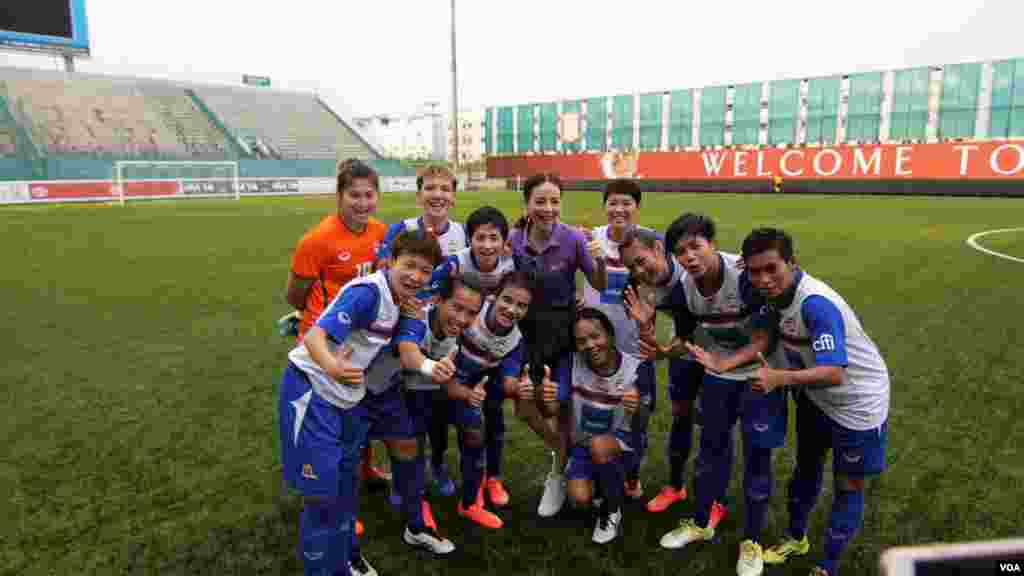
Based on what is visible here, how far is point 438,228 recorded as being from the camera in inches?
161

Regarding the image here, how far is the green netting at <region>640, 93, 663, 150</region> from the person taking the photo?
5238 centimetres

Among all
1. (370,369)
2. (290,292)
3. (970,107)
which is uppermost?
(970,107)

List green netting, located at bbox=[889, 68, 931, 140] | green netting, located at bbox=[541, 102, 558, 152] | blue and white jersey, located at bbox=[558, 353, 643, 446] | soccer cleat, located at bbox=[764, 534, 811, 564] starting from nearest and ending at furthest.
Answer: soccer cleat, located at bbox=[764, 534, 811, 564] < blue and white jersey, located at bbox=[558, 353, 643, 446] < green netting, located at bbox=[889, 68, 931, 140] < green netting, located at bbox=[541, 102, 558, 152]

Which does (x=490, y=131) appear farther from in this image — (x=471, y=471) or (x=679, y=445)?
(x=471, y=471)

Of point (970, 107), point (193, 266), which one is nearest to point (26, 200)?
point (193, 266)

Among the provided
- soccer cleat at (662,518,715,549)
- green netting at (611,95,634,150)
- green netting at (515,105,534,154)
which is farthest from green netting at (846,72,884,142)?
soccer cleat at (662,518,715,549)

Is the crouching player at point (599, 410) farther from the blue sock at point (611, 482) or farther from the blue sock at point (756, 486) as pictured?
the blue sock at point (756, 486)

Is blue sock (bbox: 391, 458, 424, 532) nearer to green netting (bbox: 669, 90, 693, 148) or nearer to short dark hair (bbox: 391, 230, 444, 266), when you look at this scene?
short dark hair (bbox: 391, 230, 444, 266)

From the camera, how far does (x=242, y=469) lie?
4.47 metres

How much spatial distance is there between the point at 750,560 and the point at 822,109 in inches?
1946

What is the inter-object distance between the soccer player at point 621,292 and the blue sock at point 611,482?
0.32m

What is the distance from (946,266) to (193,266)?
13.8 meters

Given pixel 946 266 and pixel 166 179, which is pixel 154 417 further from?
pixel 166 179

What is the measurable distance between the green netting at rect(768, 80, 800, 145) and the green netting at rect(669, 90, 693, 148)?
5.90 meters
